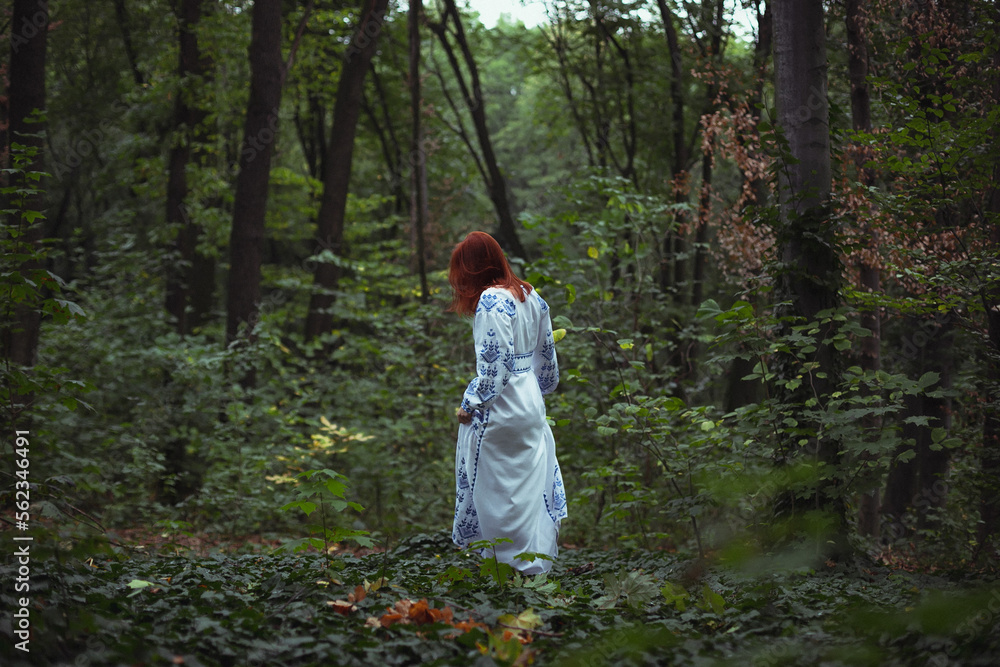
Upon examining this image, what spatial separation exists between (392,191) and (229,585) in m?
21.4

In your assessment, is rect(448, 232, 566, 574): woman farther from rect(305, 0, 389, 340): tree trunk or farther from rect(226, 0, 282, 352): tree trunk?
rect(305, 0, 389, 340): tree trunk

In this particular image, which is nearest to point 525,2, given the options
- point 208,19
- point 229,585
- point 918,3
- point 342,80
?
point 342,80

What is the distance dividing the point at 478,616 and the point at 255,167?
28.4 ft

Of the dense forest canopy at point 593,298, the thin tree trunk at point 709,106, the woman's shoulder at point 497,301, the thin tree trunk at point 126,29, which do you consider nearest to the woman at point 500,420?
the woman's shoulder at point 497,301

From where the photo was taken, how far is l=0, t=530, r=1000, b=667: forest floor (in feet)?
8.32

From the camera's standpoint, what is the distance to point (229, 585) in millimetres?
3852

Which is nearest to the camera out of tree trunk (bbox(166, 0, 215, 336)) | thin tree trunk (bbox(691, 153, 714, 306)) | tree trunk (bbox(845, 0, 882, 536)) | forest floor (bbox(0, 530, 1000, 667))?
forest floor (bbox(0, 530, 1000, 667))

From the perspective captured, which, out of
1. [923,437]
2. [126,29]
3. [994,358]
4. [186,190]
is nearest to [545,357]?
[994,358]

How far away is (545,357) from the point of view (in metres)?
5.24

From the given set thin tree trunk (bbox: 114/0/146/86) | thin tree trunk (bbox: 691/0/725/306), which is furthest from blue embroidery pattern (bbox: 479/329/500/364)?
thin tree trunk (bbox: 114/0/146/86)

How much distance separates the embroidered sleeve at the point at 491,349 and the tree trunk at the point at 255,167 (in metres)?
6.05

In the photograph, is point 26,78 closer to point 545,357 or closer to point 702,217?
point 545,357

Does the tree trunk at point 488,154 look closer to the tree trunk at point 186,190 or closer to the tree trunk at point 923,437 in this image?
the tree trunk at point 186,190

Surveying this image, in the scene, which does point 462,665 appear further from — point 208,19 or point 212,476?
point 208,19
